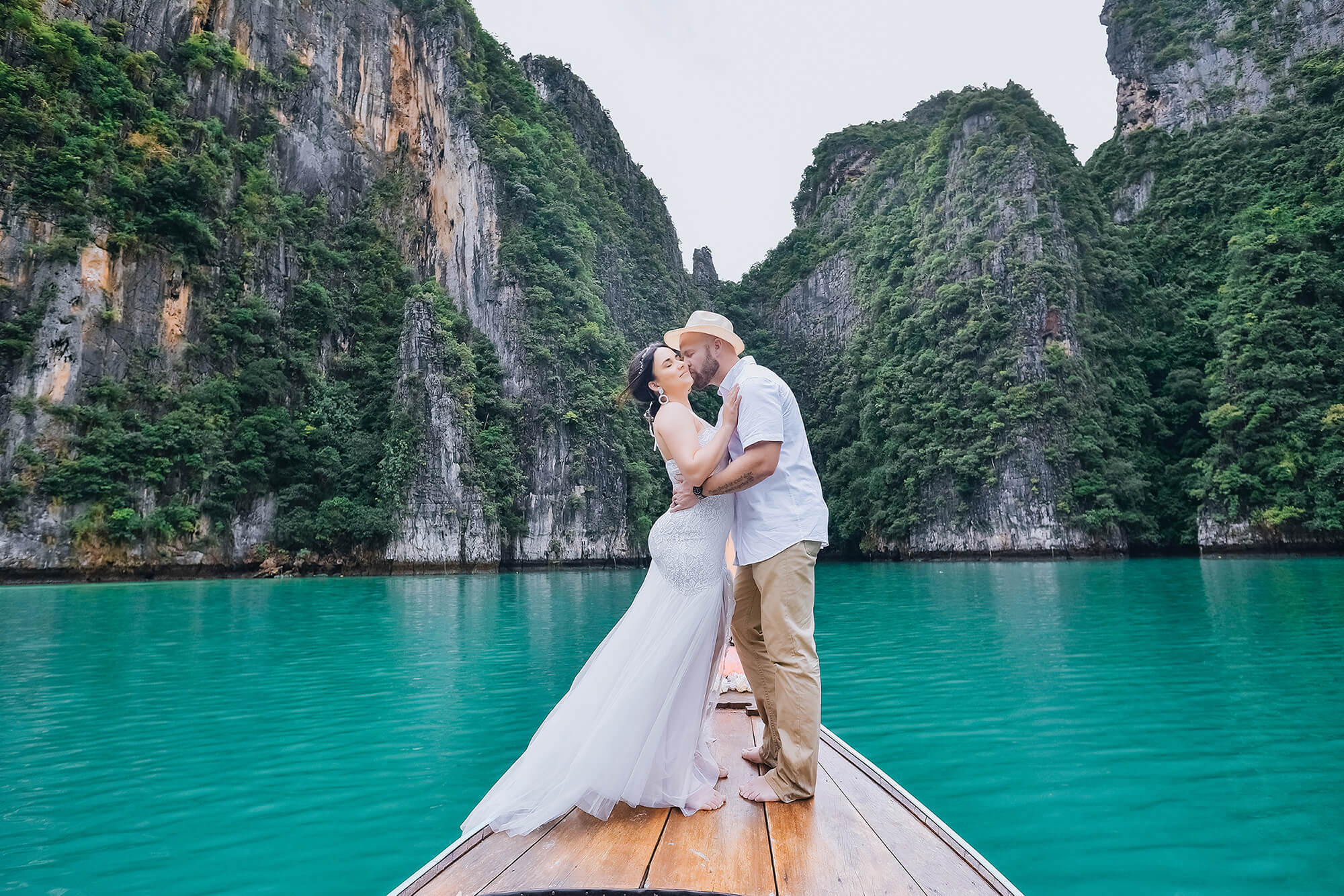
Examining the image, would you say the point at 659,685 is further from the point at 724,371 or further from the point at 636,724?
the point at 724,371

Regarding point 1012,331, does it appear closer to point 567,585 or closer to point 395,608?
point 567,585

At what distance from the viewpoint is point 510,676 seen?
7.50 meters

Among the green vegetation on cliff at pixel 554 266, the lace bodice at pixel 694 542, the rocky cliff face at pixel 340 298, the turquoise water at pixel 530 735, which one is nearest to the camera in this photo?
the lace bodice at pixel 694 542

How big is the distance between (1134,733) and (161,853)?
5.84 metres

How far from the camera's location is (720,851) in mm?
2062

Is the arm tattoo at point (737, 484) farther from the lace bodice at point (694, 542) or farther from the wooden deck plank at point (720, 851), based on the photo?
the wooden deck plank at point (720, 851)

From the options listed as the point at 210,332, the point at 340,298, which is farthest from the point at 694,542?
the point at 340,298

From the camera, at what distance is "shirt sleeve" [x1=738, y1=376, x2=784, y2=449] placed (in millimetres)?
2553

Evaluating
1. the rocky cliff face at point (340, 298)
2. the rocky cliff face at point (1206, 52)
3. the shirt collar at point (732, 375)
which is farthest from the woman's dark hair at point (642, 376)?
the rocky cliff face at point (1206, 52)

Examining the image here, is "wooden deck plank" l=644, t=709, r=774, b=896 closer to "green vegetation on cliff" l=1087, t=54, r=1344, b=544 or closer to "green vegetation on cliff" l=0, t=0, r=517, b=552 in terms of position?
"green vegetation on cliff" l=0, t=0, r=517, b=552

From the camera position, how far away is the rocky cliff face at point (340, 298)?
88.0 feet

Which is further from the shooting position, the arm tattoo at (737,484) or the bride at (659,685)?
the arm tattoo at (737,484)

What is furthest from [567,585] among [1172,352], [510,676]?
[1172,352]

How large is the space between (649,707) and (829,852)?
748mm
